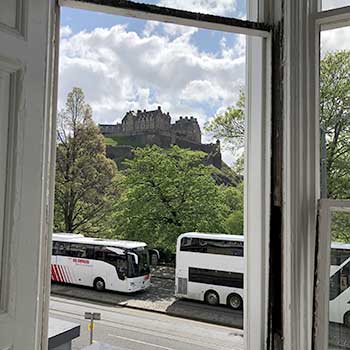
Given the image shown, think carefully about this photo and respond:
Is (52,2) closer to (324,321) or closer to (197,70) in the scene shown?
(197,70)

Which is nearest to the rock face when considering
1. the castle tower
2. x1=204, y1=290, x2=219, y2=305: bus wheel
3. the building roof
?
the castle tower

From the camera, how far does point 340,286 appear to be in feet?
4.57

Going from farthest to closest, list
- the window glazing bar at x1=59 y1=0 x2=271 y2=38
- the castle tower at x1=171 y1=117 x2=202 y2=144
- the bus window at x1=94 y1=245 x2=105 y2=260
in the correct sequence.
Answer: the castle tower at x1=171 y1=117 x2=202 y2=144, the bus window at x1=94 y1=245 x2=105 y2=260, the window glazing bar at x1=59 y1=0 x2=271 y2=38

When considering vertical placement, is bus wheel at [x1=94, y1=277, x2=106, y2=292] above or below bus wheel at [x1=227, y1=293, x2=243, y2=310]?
above

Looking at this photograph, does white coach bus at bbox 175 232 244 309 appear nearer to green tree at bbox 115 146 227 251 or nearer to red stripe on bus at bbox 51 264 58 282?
green tree at bbox 115 146 227 251

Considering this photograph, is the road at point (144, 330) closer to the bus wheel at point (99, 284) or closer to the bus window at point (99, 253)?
the bus wheel at point (99, 284)

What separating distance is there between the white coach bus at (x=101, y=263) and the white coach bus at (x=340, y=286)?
0.65m

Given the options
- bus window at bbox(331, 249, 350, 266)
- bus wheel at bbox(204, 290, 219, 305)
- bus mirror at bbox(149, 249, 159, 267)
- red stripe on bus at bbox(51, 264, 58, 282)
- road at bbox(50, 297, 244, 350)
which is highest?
bus window at bbox(331, 249, 350, 266)

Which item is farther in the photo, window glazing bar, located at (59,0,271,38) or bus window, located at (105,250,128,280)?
bus window, located at (105,250,128,280)

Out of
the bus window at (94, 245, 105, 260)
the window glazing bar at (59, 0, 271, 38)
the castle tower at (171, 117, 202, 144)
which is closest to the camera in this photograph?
the window glazing bar at (59, 0, 271, 38)

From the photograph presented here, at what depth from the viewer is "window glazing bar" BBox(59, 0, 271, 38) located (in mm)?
1316

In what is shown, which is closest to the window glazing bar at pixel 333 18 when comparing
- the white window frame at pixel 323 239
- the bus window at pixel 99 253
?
the white window frame at pixel 323 239

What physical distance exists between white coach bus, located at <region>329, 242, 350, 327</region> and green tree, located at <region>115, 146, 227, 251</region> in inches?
16.5

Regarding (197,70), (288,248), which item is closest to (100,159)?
(197,70)
